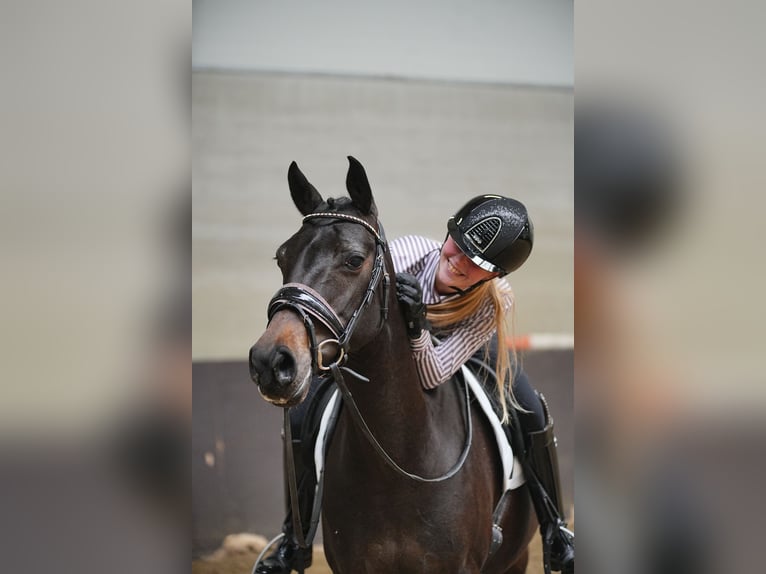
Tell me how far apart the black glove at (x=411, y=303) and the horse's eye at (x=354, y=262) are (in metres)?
0.19

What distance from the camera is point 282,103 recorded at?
349 cm

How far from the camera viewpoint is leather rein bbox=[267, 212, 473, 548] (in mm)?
1308

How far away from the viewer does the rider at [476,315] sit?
165 cm

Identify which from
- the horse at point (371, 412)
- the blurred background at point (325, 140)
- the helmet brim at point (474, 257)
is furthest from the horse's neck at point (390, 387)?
the blurred background at point (325, 140)

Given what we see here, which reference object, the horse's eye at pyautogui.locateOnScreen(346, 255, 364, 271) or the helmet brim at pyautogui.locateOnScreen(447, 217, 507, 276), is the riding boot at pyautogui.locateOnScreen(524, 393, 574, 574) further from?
the horse's eye at pyautogui.locateOnScreen(346, 255, 364, 271)

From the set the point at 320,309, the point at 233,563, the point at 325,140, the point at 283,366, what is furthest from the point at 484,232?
the point at 233,563

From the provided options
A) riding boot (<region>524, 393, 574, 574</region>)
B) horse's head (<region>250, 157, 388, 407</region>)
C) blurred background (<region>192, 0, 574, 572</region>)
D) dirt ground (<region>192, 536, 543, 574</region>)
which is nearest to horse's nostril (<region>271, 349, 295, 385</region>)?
horse's head (<region>250, 157, 388, 407</region>)

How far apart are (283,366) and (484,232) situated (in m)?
0.63

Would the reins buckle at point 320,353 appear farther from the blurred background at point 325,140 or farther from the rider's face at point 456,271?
the blurred background at point 325,140

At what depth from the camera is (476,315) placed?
183cm

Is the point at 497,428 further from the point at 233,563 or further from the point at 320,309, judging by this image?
the point at 233,563
